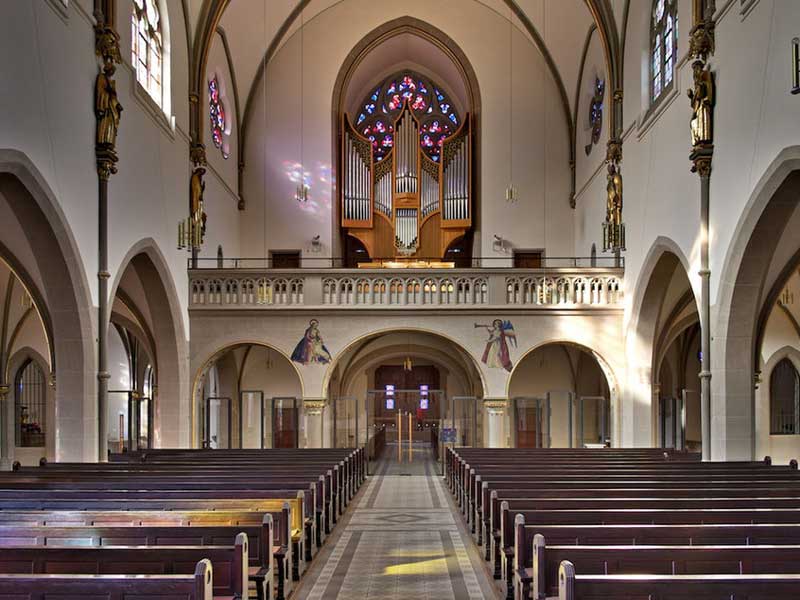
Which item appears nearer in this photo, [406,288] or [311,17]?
[406,288]

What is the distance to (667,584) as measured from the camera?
4.91 m

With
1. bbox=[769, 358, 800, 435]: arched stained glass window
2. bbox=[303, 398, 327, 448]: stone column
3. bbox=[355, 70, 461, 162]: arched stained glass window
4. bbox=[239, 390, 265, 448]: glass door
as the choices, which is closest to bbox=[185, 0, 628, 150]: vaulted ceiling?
bbox=[355, 70, 461, 162]: arched stained glass window

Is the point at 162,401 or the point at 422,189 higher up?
the point at 422,189

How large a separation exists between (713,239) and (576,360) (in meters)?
12.6

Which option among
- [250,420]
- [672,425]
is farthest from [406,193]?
[672,425]

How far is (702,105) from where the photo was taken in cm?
1562

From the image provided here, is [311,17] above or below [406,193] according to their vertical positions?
above

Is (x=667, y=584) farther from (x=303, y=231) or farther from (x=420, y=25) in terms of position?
(x=420, y=25)

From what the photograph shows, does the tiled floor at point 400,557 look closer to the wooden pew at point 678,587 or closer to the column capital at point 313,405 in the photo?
the wooden pew at point 678,587

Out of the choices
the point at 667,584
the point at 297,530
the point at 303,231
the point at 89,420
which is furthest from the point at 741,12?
the point at 303,231

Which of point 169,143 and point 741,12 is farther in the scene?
point 169,143

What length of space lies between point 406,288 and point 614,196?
581cm

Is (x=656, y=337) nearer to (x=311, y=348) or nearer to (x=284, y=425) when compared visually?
(x=311, y=348)

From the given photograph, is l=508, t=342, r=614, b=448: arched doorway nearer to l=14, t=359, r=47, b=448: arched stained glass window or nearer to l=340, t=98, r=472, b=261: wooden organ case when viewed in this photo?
l=340, t=98, r=472, b=261: wooden organ case
